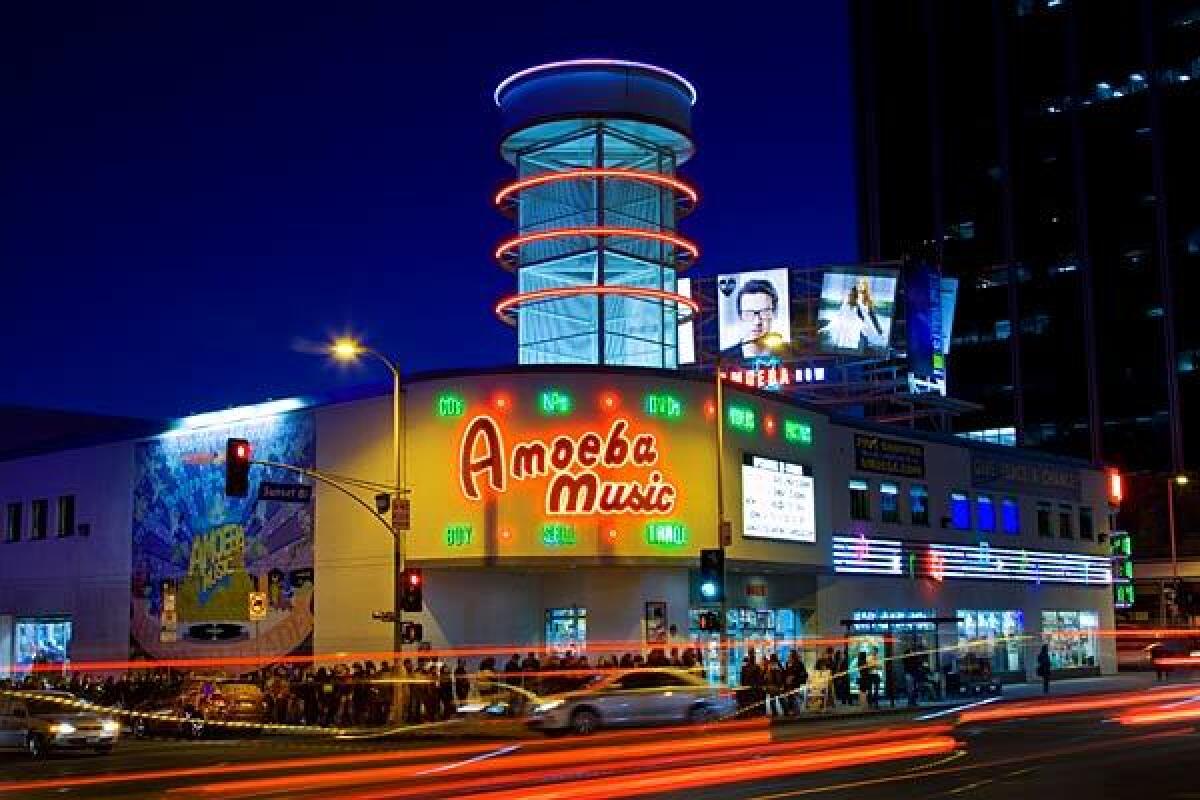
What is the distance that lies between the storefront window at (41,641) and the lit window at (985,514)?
35.4m

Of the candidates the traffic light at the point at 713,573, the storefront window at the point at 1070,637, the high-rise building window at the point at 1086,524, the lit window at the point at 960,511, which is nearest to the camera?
the traffic light at the point at 713,573

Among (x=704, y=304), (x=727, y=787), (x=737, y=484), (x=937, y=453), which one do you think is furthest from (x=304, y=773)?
(x=704, y=304)

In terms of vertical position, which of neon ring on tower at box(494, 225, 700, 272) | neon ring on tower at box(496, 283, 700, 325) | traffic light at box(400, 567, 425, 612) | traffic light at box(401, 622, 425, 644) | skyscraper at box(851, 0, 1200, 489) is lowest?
traffic light at box(401, 622, 425, 644)

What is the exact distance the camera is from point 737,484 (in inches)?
1777

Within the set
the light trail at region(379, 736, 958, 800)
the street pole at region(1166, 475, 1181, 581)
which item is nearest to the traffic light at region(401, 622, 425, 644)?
the light trail at region(379, 736, 958, 800)

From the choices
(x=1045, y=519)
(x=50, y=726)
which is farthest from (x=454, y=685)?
(x=1045, y=519)

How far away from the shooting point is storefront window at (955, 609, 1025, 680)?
56.1 m

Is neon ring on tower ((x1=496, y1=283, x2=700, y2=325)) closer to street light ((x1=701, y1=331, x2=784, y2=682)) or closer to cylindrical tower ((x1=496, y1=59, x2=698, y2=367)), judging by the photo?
cylindrical tower ((x1=496, y1=59, x2=698, y2=367))

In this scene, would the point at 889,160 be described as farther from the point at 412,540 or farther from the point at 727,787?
the point at 727,787

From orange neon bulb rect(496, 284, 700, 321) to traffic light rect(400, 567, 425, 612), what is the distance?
2242cm

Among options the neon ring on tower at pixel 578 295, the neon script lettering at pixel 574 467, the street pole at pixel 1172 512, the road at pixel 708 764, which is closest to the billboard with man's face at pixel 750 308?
the neon ring on tower at pixel 578 295

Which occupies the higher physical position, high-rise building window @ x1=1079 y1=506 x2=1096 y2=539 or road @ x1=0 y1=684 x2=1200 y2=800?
high-rise building window @ x1=1079 y1=506 x2=1096 y2=539

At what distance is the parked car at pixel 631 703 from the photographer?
31.6 meters

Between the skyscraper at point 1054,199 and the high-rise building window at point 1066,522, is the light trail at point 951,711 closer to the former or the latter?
the high-rise building window at point 1066,522
